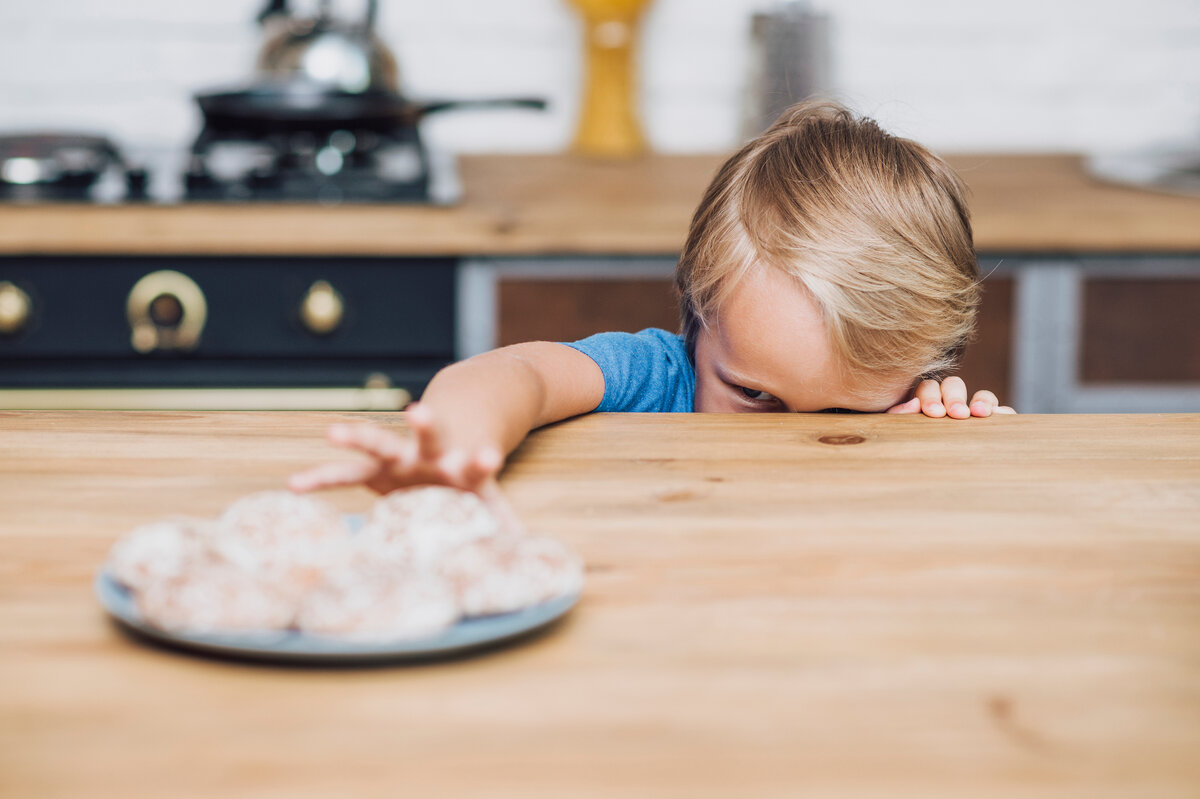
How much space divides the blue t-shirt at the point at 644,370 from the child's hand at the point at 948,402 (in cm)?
20

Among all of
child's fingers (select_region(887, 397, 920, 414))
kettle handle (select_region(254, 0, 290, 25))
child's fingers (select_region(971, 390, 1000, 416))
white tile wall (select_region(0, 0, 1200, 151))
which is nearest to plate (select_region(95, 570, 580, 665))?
child's fingers (select_region(971, 390, 1000, 416))

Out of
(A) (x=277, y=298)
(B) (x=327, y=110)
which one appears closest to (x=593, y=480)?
(A) (x=277, y=298)

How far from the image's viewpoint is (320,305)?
153 cm

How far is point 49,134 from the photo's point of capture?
5.68 feet

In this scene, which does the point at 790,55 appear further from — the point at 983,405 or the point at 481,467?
the point at 481,467

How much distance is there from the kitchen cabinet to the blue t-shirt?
1.25 ft

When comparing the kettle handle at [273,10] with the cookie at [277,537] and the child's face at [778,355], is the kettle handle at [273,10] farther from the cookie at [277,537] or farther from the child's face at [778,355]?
the cookie at [277,537]

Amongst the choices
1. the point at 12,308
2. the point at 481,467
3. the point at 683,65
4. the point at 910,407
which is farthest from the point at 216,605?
the point at 683,65

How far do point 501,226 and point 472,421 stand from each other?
91 centimetres

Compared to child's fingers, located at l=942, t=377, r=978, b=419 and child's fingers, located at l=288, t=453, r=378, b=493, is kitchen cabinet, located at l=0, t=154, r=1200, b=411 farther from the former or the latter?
child's fingers, located at l=288, t=453, r=378, b=493

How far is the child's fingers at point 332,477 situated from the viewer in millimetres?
550

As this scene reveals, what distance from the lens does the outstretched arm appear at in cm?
55

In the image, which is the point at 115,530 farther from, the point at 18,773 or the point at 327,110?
the point at 327,110

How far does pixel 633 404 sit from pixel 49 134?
1147mm
